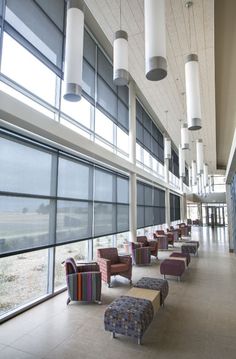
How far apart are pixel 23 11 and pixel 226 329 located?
6.29 m

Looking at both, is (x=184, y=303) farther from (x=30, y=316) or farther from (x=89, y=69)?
(x=89, y=69)

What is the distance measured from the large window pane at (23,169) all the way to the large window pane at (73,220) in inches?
28.1

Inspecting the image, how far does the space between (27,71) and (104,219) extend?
4527 mm

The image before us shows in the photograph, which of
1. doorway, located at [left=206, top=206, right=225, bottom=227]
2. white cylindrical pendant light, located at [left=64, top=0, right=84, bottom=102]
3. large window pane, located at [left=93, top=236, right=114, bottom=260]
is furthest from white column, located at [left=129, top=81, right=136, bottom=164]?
doorway, located at [left=206, top=206, right=225, bottom=227]

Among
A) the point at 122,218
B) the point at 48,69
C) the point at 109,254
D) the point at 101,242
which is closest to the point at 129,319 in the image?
the point at 109,254

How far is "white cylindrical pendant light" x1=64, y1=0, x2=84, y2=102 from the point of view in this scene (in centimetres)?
315

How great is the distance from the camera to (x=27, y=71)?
464cm

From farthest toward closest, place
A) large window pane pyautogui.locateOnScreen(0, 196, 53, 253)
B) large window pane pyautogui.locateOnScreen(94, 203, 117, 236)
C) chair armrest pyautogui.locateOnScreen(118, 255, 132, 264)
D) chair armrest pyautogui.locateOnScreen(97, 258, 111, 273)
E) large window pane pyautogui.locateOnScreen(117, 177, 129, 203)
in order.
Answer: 1. large window pane pyautogui.locateOnScreen(117, 177, 129, 203)
2. large window pane pyautogui.locateOnScreen(94, 203, 117, 236)
3. chair armrest pyautogui.locateOnScreen(118, 255, 132, 264)
4. chair armrest pyautogui.locateOnScreen(97, 258, 111, 273)
5. large window pane pyautogui.locateOnScreen(0, 196, 53, 253)

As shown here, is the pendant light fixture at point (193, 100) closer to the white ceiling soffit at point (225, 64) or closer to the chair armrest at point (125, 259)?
the white ceiling soffit at point (225, 64)

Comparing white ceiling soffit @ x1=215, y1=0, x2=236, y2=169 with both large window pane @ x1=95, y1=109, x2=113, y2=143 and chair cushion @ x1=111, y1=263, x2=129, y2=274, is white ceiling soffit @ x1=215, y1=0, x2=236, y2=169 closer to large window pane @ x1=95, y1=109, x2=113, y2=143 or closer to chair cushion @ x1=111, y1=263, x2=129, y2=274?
large window pane @ x1=95, y1=109, x2=113, y2=143

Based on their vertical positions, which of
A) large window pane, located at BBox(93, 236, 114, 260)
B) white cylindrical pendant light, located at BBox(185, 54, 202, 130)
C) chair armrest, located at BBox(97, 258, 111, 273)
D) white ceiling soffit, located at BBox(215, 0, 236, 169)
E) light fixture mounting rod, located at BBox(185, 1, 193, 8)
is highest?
white ceiling soffit, located at BBox(215, 0, 236, 169)

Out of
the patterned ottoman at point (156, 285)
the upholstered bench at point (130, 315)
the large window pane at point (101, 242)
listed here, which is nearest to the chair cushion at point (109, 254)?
the large window pane at point (101, 242)

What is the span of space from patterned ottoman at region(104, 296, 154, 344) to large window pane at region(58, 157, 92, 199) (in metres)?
2.82

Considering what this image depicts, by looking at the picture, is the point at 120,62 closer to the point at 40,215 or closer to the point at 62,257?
the point at 40,215
